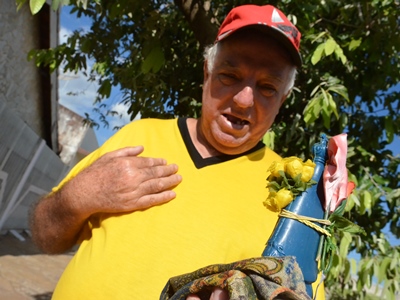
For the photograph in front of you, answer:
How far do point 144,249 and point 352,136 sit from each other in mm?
2523

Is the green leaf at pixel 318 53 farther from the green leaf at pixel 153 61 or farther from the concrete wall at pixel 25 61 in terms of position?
the concrete wall at pixel 25 61

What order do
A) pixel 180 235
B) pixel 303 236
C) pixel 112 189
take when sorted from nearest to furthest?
pixel 303 236, pixel 180 235, pixel 112 189

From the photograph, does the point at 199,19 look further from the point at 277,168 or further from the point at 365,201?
the point at 277,168

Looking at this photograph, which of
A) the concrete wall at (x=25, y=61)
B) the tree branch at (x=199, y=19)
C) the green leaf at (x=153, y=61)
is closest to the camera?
the green leaf at (x=153, y=61)

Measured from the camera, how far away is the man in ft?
4.93

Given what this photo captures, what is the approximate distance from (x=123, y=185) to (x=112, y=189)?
4 cm

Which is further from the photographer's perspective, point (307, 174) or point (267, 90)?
point (267, 90)

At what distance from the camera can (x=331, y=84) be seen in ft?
10.3

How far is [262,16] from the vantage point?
1736 mm

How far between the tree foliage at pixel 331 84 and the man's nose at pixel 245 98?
1310 millimetres

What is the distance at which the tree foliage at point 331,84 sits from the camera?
3.13 meters

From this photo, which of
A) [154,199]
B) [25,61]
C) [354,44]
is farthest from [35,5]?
[25,61]

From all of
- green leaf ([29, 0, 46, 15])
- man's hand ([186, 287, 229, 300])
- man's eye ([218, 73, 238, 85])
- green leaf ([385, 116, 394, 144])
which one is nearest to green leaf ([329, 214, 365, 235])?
man's hand ([186, 287, 229, 300])

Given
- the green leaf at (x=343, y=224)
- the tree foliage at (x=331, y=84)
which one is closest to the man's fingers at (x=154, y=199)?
the green leaf at (x=343, y=224)
